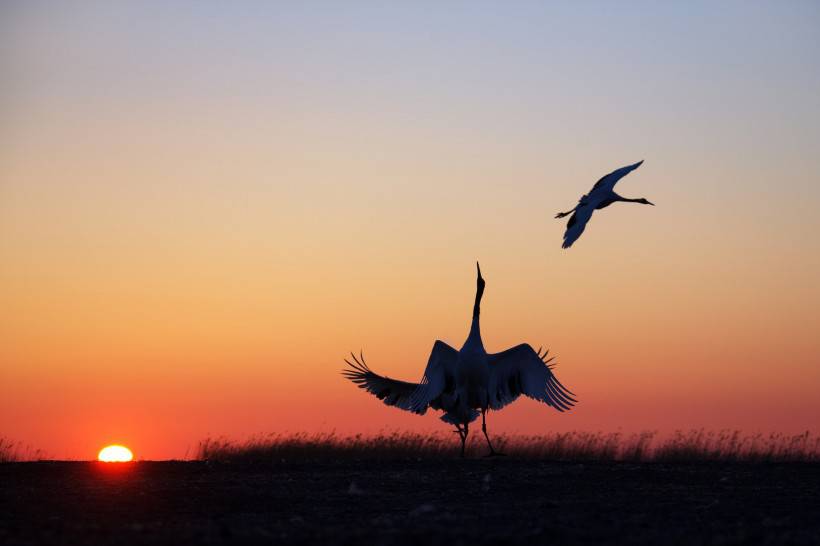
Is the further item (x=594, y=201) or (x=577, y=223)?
(x=594, y=201)

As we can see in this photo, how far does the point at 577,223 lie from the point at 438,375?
4.07m

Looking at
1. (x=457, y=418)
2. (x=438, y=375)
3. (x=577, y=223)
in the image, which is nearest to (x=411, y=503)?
(x=577, y=223)

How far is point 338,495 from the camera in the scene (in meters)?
14.7

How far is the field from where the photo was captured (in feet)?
35.5

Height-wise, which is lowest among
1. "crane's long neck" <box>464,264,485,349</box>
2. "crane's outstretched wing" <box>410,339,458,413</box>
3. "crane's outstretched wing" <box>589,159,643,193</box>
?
"crane's outstretched wing" <box>410,339,458,413</box>

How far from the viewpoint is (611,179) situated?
747 inches

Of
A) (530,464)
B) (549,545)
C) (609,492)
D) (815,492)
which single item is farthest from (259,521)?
(815,492)

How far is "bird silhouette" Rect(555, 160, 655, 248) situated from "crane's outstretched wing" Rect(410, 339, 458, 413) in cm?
306

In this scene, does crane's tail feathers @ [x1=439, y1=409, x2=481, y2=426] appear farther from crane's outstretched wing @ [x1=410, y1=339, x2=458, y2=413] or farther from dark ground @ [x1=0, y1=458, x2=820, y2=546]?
dark ground @ [x1=0, y1=458, x2=820, y2=546]

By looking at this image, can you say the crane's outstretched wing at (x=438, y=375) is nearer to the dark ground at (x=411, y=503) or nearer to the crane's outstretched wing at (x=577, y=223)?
the dark ground at (x=411, y=503)

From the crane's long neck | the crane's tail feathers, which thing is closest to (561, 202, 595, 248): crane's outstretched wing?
the crane's long neck

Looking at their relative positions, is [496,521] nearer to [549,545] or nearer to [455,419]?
[549,545]

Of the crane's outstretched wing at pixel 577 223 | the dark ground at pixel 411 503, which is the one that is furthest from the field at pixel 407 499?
the crane's outstretched wing at pixel 577 223

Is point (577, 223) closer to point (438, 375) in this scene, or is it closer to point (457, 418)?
point (438, 375)
